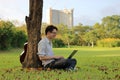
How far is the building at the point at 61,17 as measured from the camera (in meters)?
97.3

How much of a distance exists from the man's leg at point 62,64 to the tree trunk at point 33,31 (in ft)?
2.66

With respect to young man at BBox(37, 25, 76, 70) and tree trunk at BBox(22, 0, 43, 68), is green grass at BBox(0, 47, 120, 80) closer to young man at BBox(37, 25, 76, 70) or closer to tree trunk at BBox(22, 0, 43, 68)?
young man at BBox(37, 25, 76, 70)

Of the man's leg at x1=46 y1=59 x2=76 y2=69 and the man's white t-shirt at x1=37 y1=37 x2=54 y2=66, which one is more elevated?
the man's white t-shirt at x1=37 y1=37 x2=54 y2=66

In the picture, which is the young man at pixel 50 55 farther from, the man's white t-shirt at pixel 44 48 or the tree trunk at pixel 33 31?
the tree trunk at pixel 33 31

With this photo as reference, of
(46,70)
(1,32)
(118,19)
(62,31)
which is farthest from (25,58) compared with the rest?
(118,19)

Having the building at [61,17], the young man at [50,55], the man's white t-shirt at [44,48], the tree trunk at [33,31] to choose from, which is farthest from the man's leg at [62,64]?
the building at [61,17]

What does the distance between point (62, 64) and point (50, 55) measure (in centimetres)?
41

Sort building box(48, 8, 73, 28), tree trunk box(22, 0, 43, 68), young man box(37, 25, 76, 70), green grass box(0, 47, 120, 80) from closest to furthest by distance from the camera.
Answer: green grass box(0, 47, 120, 80) < young man box(37, 25, 76, 70) < tree trunk box(22, 0, 43, 68) < building box(48, 8, 73, 28)

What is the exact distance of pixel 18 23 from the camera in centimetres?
5759

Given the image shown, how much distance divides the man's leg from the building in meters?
87.0

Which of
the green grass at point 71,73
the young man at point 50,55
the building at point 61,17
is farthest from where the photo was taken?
the building at point 61,17

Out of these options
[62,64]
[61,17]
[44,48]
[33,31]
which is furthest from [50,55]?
[61,17]

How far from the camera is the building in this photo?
97.3 m

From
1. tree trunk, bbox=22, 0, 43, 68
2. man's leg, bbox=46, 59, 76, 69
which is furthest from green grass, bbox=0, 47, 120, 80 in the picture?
tree trunk, bbox=22, 0, 43, 68
